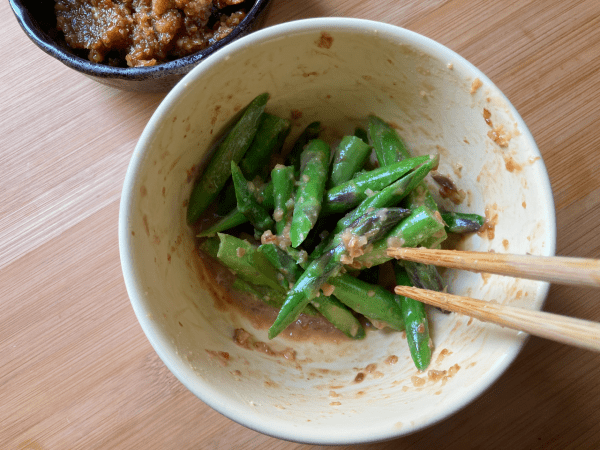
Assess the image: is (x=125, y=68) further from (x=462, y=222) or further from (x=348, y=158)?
(x=462, y=222)

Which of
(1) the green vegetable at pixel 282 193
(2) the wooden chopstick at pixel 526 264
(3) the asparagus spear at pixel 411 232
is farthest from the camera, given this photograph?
(1) the green vegetable at pixel 282 193

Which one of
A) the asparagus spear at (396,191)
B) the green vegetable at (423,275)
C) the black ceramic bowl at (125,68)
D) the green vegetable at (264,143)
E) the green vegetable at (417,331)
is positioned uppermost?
the black ceramic bowl at (125,68)

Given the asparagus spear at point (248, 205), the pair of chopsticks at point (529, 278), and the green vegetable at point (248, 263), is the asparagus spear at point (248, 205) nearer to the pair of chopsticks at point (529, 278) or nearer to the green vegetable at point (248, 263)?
the green vegetable at point (248, 263)

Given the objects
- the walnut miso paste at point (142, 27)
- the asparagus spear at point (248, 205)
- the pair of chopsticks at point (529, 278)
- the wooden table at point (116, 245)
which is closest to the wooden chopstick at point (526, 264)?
the pair of chopsticks at point (529, 278)

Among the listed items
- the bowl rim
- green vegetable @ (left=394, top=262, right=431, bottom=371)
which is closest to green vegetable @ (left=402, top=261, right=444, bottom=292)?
green vegetable @ (left=394, top=262, right=431, bottom=371)

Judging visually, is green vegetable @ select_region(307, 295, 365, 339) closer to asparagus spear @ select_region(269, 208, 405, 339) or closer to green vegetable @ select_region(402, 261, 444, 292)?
asparagus spear @ select_region(269, 208, 405, 339)

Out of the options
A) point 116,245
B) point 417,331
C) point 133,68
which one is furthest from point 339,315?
point 133,68

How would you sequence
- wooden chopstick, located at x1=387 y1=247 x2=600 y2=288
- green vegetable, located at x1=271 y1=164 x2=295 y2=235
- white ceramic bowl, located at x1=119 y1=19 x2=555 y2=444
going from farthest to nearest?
green vegetable, located at x1=271 y1=164 x2=295 y2=235 < white ceramic bowl, located at x1=119 y1=19 x2=555 y2=444 < wooden chopstick, located at x1=387 y1=247 x2=600 y2=288
